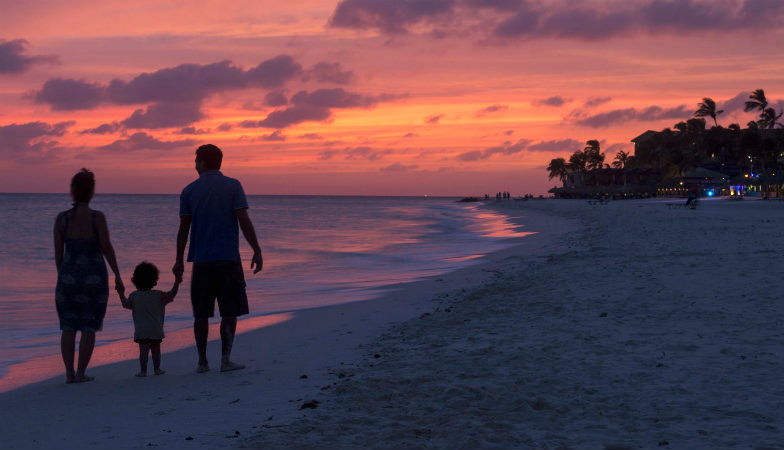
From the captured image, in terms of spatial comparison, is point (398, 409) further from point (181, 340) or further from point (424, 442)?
point (181, 340)

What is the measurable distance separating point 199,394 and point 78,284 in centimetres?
153

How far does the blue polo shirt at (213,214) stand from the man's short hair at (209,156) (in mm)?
115

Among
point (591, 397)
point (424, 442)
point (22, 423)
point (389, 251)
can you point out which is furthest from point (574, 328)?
point (389, 251)

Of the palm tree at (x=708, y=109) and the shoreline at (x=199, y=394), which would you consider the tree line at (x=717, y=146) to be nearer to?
the palm tree at (x=708, y=109)

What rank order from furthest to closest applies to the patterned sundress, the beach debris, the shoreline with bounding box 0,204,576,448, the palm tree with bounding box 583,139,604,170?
the palm tree with bounding box 583,139,604,170
the patterned sundress
the beach debris
the shoreline with bounding box 0,204,576,448

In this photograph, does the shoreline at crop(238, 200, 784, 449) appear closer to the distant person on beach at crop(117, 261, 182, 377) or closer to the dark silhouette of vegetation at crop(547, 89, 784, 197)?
the distant person on beach at crop(117, 261, 182, 377)

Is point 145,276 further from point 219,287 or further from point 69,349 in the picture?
point 69,349

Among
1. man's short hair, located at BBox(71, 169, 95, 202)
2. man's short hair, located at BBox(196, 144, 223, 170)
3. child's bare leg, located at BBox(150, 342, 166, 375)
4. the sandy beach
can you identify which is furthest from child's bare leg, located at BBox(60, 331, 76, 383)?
man's short hair, located at BBox(196, 144, 223, 170)

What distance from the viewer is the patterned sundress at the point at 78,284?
5695 millimetres

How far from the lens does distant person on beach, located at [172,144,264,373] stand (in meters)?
5.92

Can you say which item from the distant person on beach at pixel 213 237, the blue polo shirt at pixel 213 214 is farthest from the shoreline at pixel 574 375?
the blue polo shirt at pixel 213 214

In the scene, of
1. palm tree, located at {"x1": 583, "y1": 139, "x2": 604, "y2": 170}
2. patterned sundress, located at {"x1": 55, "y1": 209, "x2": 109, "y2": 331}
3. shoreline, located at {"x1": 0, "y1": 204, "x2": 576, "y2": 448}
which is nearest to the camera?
shoreline, located at {"x1": 0, "y1": 204, "x2": 576, "y2": 448}

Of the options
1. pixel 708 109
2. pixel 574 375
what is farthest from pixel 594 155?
pixel 574 375

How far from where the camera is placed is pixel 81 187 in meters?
5.79
